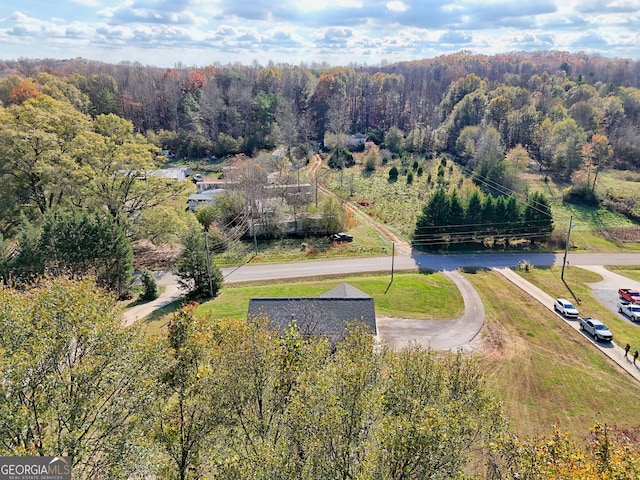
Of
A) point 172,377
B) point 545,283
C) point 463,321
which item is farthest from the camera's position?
point 545,283

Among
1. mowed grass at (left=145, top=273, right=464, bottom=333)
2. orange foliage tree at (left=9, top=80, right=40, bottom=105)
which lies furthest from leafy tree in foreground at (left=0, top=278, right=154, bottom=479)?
orange foliage tree at (left=9, top=80, right=40, bottom=105)

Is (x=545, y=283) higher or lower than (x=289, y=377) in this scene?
lower

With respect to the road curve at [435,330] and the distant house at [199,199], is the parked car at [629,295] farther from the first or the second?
the distant house at [199,199]

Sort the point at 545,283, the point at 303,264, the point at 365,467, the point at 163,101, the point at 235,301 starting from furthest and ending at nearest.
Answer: the point at 163,101 < the point at 303,264 < the point at 545,283 < the point at 235,301 < the point at 365,467

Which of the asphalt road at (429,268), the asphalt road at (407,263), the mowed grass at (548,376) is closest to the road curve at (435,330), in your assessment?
the asphalt road at (429,268)

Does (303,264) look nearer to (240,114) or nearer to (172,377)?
(172,377)

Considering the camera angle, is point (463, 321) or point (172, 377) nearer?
point (172, 377)

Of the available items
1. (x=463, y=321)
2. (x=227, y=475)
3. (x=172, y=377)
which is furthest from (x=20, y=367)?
(x=463, y=321)
